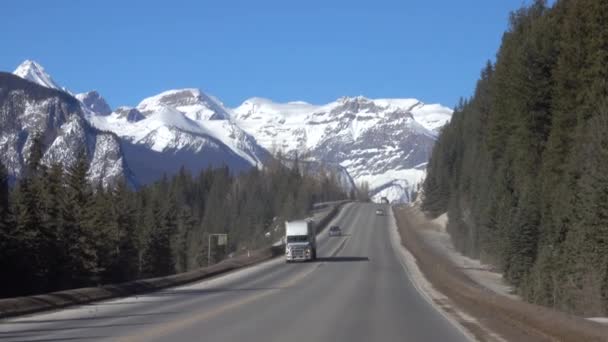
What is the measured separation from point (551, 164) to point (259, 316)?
117ft

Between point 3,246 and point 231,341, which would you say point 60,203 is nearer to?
point 3,246

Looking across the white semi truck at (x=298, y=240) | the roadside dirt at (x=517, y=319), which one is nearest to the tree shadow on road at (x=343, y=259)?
the white semi truck at (x=298, y=240)

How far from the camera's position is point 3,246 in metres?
49.0

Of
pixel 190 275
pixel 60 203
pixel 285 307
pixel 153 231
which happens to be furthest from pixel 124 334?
pixel 153 231

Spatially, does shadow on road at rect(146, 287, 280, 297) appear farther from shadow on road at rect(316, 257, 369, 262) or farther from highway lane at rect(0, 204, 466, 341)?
shadow on road at rect(316, 257, 369, 262)

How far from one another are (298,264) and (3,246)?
24.1m

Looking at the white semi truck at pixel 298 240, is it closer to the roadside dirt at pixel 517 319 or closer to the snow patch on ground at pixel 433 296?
the snow patch on ground at pixel 433 296

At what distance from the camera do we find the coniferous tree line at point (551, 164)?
37875mm

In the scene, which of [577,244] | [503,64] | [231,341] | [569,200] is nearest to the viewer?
[231,341]

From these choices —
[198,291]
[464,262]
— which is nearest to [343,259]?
[464,262]

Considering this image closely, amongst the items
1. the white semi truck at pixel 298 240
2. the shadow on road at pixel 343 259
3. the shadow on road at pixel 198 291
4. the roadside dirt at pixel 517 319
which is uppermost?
the white semi truck at pixel 298 240

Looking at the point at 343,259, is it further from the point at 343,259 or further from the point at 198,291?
the point at 198,291

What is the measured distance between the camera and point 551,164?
2184 inches

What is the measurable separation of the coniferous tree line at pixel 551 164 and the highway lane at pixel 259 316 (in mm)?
6789
